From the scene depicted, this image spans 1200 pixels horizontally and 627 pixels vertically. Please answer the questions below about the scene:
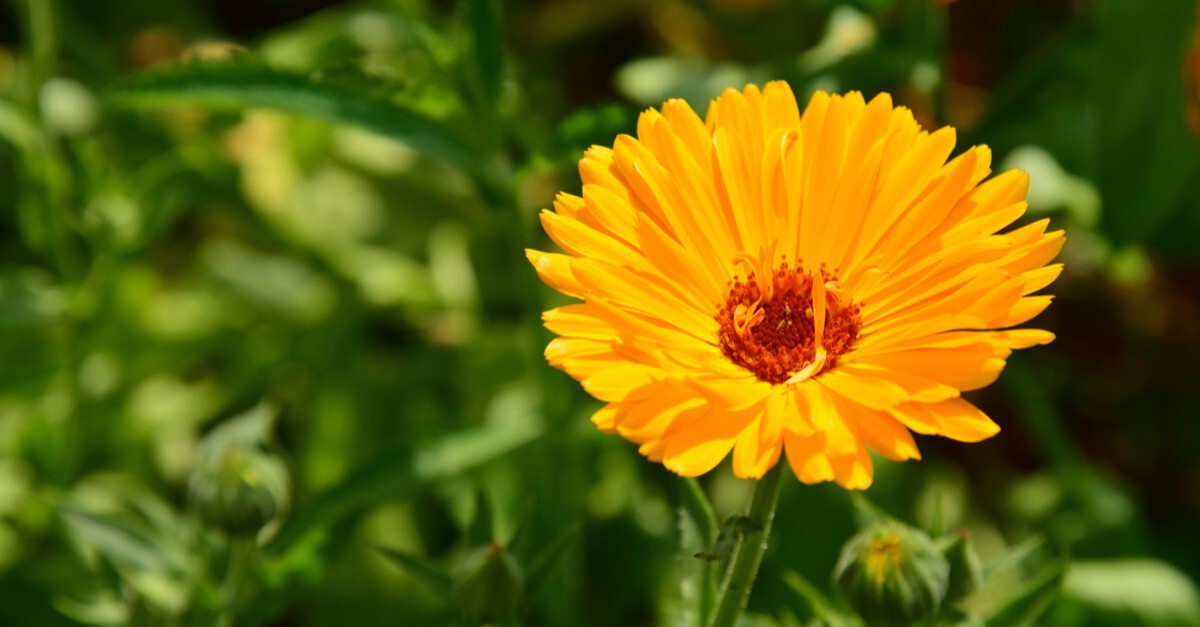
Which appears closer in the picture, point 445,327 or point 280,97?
point 280,97

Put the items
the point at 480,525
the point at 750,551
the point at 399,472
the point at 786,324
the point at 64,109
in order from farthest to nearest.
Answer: the point at 64,109 → the point at 399,472 → the point at 786,324 → the point at 480,525 → the point at 750,551

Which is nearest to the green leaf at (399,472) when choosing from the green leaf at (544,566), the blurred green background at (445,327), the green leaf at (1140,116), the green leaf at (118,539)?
the blurred green background at (445,327)

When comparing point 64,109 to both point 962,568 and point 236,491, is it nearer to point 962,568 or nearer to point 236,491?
point 236,491

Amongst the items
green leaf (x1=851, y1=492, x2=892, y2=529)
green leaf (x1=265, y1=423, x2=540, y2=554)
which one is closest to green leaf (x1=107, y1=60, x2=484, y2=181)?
green leaf (x1=265, y1=423, x2=540, y2=554)

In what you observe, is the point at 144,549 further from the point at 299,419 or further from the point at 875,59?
the point at 875,59

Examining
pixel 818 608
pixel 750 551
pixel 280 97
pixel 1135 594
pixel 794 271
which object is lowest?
pixel 1135 594

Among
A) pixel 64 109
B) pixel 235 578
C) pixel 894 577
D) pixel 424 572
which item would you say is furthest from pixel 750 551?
pixel 64 109

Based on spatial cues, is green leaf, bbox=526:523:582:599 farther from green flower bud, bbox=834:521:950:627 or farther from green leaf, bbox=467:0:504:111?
green leaf, bbox=467:0:504:111
